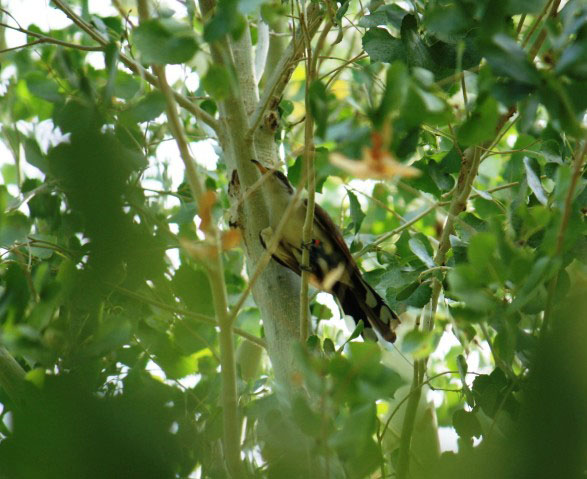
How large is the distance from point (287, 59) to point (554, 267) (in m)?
1.50

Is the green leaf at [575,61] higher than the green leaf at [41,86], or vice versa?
the green leaf at [41,86]

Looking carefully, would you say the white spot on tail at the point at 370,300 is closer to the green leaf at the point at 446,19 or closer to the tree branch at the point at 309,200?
the tree branch at the point at 309,200

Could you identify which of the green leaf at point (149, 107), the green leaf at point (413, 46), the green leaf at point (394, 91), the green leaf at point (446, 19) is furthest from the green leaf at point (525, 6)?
the green leaf at point (149, 107)

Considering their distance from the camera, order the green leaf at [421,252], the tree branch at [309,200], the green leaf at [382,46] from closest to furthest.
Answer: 1. the tree branch at [309,200]
2. the green leaf at [382,46]
3. the green leaf at [421,252]

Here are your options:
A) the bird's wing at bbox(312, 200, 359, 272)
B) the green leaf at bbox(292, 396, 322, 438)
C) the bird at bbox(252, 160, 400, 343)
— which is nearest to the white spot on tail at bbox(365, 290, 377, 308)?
the bird at bbox(252, 160, 400, 343)

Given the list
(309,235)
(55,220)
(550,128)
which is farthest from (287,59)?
(550,128)

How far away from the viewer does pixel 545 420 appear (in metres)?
0.84

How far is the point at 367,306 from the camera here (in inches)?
127

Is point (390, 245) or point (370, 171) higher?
point (390, 245)

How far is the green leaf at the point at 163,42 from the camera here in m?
1.30

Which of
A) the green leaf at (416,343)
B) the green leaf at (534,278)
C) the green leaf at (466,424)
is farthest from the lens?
the green leaf at (466,424)

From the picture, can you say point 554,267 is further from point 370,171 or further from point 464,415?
point 464,415

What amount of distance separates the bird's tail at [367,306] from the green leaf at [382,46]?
1.38 meters

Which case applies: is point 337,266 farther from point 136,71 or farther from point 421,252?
point 136,71
